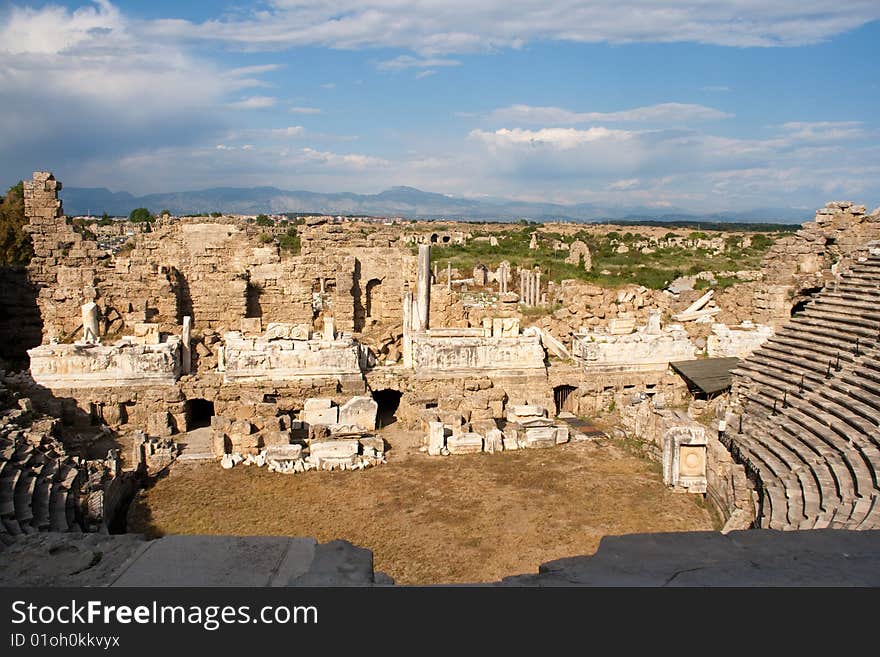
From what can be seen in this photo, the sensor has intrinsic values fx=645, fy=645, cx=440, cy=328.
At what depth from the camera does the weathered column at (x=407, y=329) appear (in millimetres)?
16422

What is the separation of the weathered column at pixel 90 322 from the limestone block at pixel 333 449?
248 inches

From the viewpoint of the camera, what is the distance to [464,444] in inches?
543

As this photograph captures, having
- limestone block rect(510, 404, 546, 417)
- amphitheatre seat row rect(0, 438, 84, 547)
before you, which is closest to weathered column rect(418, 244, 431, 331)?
limestone block rect(510, 404, 546, 417)

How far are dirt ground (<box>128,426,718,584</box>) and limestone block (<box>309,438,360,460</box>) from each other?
0.46 m

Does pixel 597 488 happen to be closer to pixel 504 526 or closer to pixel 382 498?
pixel 504 526

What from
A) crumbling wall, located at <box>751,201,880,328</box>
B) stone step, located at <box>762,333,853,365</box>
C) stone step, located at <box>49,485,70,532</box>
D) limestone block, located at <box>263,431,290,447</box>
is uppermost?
crumbling wall, located at <box>751,201,880,328</box>

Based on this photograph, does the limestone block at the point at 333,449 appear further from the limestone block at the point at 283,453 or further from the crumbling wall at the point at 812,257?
the crumbling wall at the point at 812,257

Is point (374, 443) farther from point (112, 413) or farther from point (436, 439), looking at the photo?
point (112, 413)

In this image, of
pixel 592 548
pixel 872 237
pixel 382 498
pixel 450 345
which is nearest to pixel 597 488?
pixel 592 548

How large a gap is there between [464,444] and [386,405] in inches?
158

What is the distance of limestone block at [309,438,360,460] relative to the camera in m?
12.9

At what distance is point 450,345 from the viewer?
624 inches

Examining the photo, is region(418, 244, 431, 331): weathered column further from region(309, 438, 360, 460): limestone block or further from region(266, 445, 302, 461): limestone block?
region(266, 445, 302, 461): limestone block

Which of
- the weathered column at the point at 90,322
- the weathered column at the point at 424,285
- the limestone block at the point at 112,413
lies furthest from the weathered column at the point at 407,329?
the weathered column at the point at 90,322
